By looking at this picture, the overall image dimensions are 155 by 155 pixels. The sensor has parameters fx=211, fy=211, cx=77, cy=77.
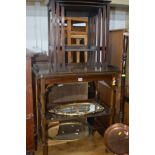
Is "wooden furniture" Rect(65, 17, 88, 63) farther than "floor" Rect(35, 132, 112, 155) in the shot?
Yes

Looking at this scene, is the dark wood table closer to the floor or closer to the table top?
the table top

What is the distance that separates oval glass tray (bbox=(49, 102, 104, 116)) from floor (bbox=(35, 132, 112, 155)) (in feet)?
1.41

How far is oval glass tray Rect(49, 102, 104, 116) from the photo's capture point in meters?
2.28

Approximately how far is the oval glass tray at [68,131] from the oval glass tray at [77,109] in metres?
0.33

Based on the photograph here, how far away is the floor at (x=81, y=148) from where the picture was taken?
2.30 m

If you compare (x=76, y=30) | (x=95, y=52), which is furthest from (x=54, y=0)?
(x=95, y=52)

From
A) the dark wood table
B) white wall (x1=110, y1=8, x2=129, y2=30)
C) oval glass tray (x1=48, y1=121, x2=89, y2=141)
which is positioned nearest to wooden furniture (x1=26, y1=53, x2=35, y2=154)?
the dark wood table

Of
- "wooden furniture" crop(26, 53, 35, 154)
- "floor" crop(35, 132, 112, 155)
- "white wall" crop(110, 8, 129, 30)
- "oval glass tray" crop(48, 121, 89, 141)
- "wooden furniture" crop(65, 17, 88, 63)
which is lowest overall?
"floor" crop(35, 132, 112, 155)

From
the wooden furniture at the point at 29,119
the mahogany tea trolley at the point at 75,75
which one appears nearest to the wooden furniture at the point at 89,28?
the mahogany tea trolley at the point at 75,75

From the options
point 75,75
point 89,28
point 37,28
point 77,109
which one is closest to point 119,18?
point 89,28

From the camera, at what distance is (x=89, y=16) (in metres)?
2.49

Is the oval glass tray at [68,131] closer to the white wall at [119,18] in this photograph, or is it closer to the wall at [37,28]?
the wall at [37,28]
